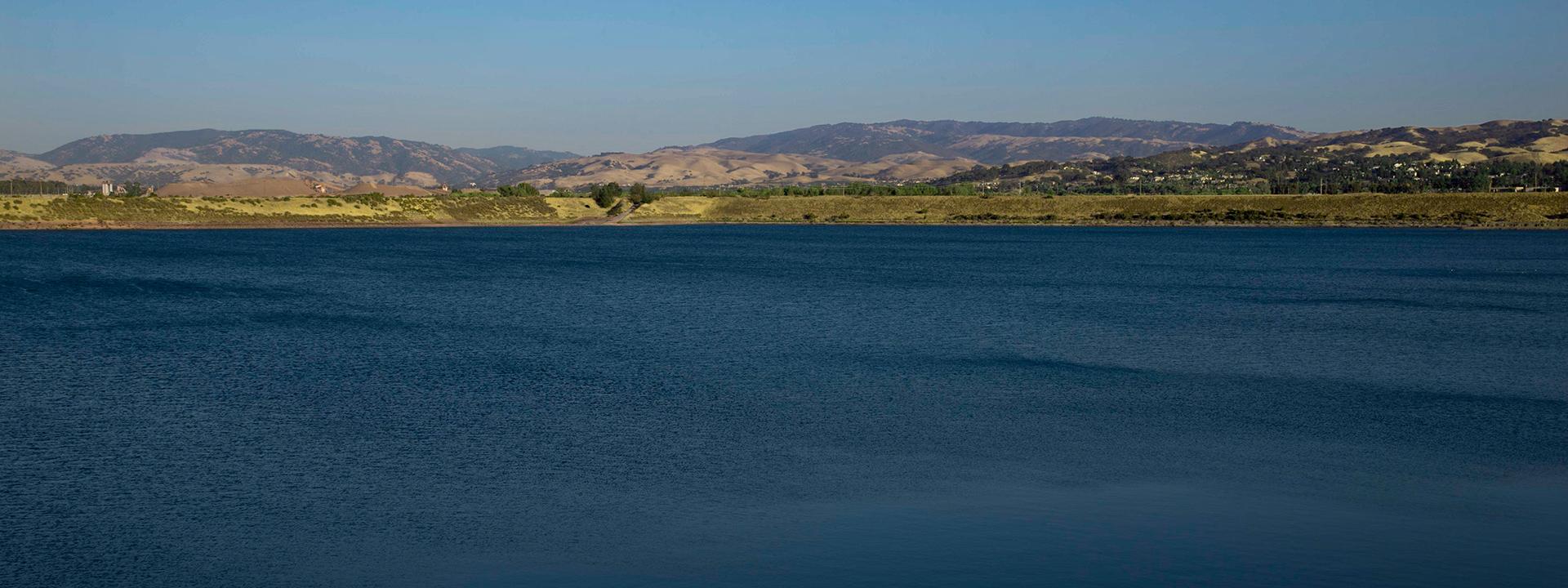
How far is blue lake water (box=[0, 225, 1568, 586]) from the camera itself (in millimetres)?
16328

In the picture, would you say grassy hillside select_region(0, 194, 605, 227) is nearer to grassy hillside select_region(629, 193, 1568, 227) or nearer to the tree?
the tree

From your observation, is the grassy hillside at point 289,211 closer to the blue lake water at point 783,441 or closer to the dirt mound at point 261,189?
the dirt mound at point 261,189

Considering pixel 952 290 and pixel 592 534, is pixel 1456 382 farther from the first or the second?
pixel 952 290

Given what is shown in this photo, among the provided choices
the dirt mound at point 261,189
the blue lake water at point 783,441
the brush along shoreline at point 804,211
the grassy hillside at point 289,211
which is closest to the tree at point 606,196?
the brush along shoreline at point 804,211

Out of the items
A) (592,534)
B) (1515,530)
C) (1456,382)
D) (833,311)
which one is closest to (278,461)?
(592,534)

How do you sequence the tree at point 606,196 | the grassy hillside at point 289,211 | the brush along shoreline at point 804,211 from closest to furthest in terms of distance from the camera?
the grassy hillside at point 289,211, the brush along shoreline at point 804,211, the tree at point 606,196

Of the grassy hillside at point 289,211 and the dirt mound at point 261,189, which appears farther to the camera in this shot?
the dirt mound at point 261,189

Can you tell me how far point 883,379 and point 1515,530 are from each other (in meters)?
15.2

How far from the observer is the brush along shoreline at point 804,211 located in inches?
4975

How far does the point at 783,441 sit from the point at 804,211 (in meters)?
145

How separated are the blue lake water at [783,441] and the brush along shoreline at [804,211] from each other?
272ft

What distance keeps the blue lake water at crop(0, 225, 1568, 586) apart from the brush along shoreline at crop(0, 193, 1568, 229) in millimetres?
82790

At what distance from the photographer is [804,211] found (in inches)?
6594

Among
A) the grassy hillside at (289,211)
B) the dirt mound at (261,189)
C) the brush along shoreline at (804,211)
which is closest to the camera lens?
the grassy hillside at (289,211)
